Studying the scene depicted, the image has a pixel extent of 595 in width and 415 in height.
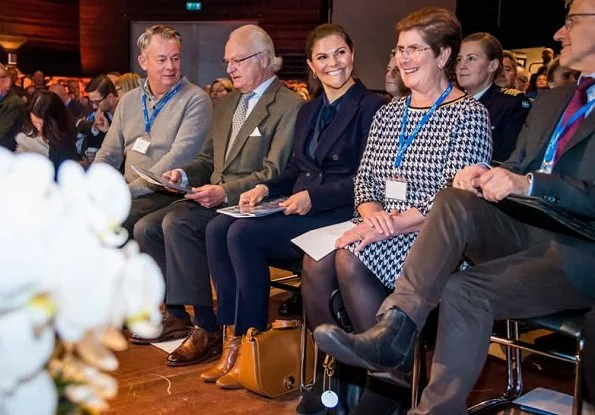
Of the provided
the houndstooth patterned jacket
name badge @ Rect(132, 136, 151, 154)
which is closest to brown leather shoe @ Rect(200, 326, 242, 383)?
the houndstooth patterned jacket

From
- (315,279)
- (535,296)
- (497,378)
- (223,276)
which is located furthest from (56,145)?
(535,296)

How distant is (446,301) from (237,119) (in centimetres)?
164

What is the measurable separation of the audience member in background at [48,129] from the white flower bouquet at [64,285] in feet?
12.3

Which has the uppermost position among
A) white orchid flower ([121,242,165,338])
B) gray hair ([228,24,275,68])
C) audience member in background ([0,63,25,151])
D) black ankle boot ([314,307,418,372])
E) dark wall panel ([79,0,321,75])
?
dark wall panel ([79,0,321,75])

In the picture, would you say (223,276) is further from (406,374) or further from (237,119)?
(406,374)

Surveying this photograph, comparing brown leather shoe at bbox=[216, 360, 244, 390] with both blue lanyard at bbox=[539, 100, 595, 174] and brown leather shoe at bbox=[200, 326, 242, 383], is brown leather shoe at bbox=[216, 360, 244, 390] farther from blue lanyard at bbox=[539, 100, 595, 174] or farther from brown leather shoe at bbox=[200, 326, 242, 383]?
blue lanyard at bbox=[539, 100, 595, 174]

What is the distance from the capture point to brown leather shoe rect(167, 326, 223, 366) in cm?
319

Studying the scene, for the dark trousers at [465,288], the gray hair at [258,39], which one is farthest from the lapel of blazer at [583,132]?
the gray hair at [258,39]

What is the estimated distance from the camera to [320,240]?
2670 millimetres

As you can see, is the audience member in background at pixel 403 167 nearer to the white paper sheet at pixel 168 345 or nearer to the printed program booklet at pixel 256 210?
the printed program booklet at pixel 256 210

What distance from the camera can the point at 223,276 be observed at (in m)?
3.08

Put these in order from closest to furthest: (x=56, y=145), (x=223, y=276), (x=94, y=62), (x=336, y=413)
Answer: (x=336, y=413) < (x=223, y=276) < (x=56, y=145) < (x=94, y=62)

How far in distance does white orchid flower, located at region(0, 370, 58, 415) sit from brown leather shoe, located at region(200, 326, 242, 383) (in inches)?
93.3

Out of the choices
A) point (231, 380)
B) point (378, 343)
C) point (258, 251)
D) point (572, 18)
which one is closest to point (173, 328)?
point (231, 380)
